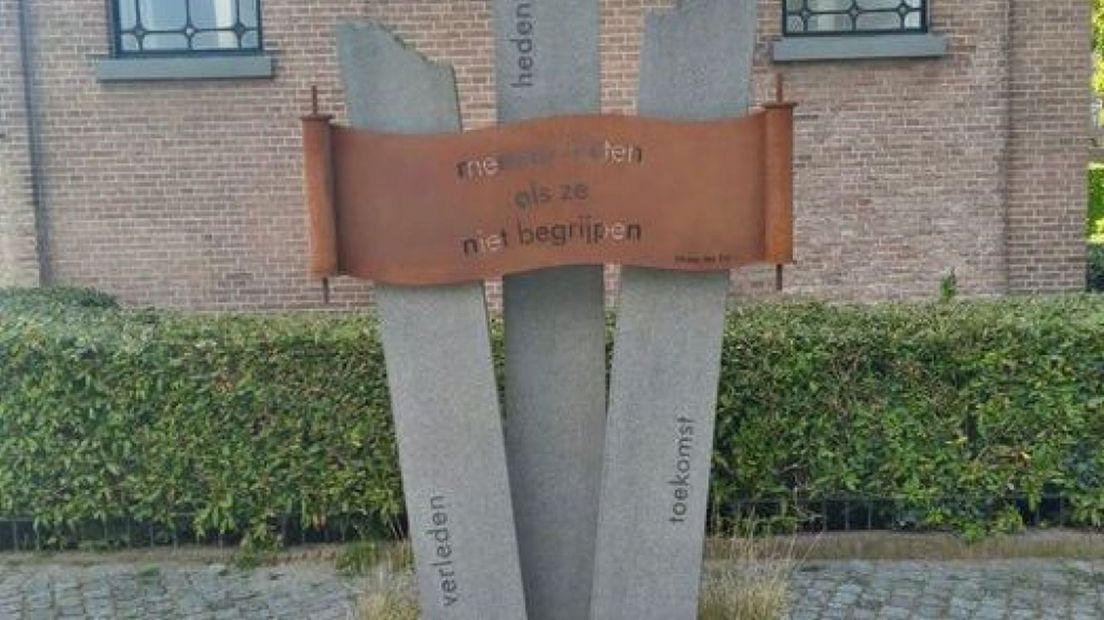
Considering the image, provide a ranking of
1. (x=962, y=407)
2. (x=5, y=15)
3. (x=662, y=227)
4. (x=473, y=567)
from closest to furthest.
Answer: (x=662, y=227) < (x=473, y=567) < (x=962, y=407) < (x=5, y=15)

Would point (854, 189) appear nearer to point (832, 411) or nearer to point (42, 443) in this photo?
point (832, 411)

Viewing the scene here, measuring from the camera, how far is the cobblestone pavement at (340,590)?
162 inches

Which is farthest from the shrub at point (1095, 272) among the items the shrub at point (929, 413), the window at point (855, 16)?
the shrub at point (929, 413)

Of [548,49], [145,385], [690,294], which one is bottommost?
[145,385]

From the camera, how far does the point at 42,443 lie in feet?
15.4

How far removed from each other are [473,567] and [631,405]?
2.57 feet

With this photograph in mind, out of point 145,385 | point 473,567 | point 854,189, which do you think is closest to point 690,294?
point 473,567

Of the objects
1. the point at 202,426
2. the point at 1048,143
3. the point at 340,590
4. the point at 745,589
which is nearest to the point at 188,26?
the point at 202,426

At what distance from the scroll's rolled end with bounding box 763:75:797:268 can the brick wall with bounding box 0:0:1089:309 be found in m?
5.74

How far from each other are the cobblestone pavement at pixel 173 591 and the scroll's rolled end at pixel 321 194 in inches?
63.5

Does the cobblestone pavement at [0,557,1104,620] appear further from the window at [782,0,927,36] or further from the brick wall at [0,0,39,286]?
the window at [782,0,927,36]

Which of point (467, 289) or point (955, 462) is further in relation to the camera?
point (955, 462)

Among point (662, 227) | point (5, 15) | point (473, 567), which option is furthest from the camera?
point (5, 15)

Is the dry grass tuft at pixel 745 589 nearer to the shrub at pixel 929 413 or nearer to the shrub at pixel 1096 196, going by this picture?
the shrub at pixel 929 413
